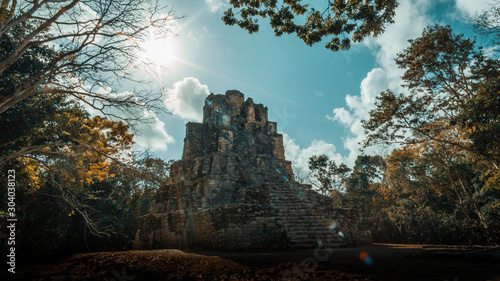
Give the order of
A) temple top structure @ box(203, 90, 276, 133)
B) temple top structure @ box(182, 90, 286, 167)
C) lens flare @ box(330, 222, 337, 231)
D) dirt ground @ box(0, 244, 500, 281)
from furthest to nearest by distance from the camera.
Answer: temple top structure @ box(203, 90, 276, 133)
temple top structure @ box(182, 90, 286, 167)
lens flare @ box(330, 222, 337, 231)
dirt ground @ box(0, 244, 500, 281)

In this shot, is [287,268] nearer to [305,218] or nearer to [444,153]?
[305,218]

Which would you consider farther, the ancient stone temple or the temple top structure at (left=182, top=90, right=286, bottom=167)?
the temple top structure at (left=182, top=90, right=286, bottom=167)

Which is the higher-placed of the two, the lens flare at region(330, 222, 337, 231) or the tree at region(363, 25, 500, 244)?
the tree at region(363, 25, 500, 244)

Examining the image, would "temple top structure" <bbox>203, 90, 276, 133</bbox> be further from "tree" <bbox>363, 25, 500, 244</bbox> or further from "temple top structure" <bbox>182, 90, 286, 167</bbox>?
"tree" <bbox>363, 25, 500, 244</bbox>

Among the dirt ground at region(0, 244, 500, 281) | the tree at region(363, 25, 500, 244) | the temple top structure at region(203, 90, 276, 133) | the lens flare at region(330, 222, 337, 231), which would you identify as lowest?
the dirt ground at region(0, 244, 500, 281)

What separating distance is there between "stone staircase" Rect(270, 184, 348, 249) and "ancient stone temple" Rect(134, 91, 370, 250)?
0.15ft

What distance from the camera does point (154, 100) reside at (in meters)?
6.45

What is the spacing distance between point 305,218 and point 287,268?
6.65 meters

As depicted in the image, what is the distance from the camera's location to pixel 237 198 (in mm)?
12242

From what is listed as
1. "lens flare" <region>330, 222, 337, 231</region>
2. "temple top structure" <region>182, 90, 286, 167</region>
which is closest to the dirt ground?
"lens flare" <region>330, 222, 337, 231</region>

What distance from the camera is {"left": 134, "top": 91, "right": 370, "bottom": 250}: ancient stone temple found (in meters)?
8.88

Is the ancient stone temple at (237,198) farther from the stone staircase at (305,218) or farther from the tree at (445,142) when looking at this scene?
the tree at (445,142)

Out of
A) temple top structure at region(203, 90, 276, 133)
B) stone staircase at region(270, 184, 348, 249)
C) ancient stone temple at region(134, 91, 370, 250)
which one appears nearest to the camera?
ancient stone temple at region(134, 91, 370, 250)

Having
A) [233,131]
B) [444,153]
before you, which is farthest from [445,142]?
[233,131]
